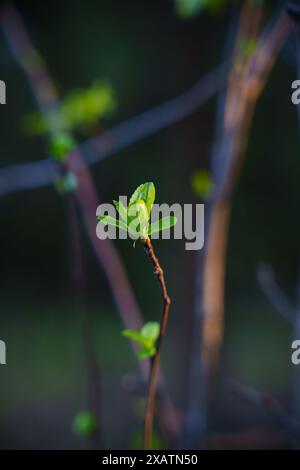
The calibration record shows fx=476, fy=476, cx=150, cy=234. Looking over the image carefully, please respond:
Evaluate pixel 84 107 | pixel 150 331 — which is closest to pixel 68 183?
pixel 150 331

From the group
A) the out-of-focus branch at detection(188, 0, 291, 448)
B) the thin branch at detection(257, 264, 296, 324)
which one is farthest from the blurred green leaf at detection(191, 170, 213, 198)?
the thin branch at detection(257, 264, 296, 324)

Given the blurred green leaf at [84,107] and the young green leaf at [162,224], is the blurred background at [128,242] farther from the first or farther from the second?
the young green leaf at [162,224]

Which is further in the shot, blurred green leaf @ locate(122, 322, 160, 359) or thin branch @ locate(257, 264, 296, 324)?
thin branch @ locate(257, 264, 296, 324)

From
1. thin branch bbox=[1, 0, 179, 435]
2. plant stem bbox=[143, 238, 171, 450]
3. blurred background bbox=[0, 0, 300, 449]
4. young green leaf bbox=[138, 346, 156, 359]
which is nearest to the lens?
plant stem bbox=[143, 238, 171, 450]

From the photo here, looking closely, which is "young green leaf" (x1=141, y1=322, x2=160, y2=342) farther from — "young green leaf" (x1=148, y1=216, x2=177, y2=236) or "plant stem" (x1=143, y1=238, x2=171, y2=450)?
"young green leaf" (x1=148, y1=216, x2=177, y2=236)

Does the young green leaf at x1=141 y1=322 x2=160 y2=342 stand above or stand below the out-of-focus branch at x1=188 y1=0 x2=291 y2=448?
below

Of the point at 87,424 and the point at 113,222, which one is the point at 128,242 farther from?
the point at 113,222

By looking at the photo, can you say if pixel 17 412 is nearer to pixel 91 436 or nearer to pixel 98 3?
pixel 91 436

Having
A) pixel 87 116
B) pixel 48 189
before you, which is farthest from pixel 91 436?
pixel 48 189
